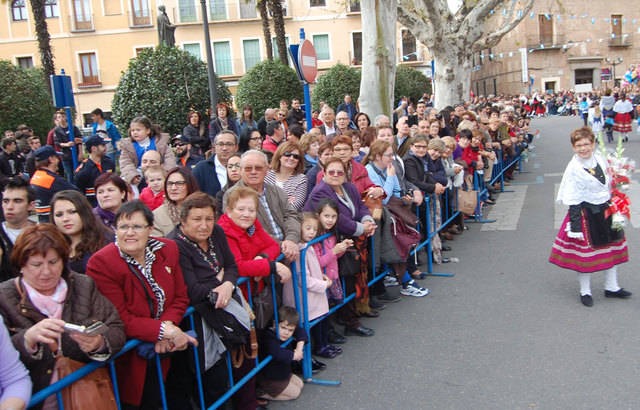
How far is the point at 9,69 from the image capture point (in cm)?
1892

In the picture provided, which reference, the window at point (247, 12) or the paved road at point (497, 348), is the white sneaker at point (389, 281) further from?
the window at point (247, 12)

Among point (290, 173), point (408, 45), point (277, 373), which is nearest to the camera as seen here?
point (277, 373)

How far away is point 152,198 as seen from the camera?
17.0 ft

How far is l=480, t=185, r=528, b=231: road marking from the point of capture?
360 inches

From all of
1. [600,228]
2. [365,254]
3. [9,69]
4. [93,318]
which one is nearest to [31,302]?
[93,318]

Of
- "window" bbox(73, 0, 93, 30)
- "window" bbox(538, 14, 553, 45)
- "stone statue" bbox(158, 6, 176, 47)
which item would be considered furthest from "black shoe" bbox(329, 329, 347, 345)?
"window" bbox(538, 14, 553, 45)

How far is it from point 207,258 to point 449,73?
2014 centimetres

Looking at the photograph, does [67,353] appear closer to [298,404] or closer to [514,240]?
[298,404]

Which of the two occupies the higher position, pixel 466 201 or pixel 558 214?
pixel 466 201

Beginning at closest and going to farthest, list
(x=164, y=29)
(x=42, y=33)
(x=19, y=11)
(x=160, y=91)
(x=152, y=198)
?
(x=152, y=198) < (x=160, y=91) < (x=164, y=29) < (x=42, y=33) < (x=19, y=11)

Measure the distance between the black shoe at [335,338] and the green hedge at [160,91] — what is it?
960 cm

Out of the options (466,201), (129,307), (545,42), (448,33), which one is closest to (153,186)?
(129,307)

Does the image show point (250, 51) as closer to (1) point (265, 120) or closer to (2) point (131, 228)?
(1) point (265, 120)

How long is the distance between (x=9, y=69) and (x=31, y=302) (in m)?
19.2
